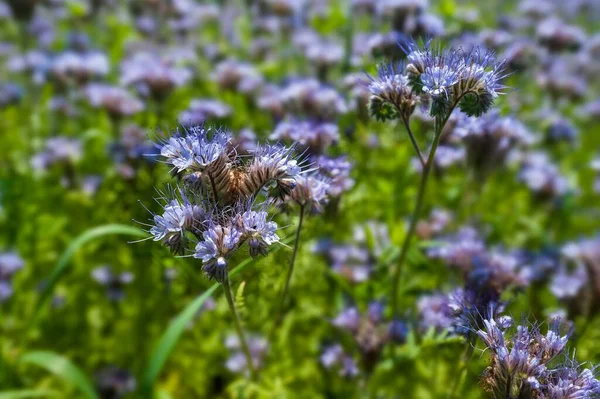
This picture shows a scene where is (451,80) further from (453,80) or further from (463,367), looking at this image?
(463,367)

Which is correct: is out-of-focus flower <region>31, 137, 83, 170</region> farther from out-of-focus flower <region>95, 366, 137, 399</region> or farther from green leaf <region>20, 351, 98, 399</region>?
green leaf <region>20, 351, 98, 399</region>

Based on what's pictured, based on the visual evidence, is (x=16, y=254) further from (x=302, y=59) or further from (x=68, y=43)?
(x=302, y=59)

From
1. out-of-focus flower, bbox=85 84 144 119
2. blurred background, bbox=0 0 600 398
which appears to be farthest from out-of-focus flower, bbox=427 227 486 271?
out-of-focus flower, bbox=85 84 144 119


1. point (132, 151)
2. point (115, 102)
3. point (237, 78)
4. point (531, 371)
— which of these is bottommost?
point (531, 371)

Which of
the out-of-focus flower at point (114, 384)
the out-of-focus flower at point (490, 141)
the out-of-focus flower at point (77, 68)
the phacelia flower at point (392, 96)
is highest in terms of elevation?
the out-of-focus flower at point (77, 68)

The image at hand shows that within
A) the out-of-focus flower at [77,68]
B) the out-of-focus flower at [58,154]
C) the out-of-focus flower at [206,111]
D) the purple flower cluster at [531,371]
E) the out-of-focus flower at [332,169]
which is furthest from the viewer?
the out-of-focus flower at [77,68]

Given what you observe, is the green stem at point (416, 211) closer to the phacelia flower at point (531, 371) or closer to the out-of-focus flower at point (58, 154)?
the phacelia flower at point (531, 371)

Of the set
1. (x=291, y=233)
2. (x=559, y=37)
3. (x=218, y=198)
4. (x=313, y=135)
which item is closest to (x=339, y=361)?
(x=291, y=233)

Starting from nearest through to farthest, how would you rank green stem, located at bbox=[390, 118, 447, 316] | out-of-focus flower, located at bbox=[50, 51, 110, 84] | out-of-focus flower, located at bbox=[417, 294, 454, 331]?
green stem, located at bbox=[390, 118, 447, 316] → out-of-focus flower, located at bbox=[417, 294, 454, 331] → out-of-focus flower, located at bbox=[50, 51, 110, 84]

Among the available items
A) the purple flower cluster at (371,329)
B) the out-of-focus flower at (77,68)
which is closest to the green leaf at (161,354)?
the purple flower cluster at (371,329)

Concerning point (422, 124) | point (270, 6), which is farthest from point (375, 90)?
point (270, 6)
